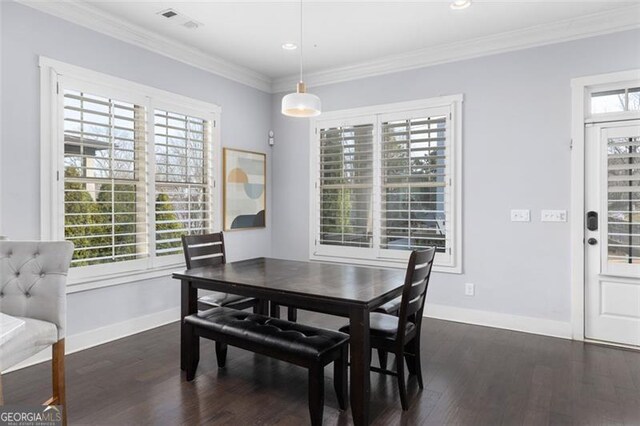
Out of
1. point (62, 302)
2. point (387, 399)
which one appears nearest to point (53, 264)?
point (62, 302)

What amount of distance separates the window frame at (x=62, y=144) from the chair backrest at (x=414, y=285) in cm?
269

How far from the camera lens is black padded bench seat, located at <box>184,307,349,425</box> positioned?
218 centimetres

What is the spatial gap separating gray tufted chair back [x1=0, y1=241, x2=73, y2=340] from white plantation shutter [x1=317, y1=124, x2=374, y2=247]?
3184mm

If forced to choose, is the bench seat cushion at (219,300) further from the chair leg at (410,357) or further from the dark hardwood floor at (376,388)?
the chair leg at (410,357)

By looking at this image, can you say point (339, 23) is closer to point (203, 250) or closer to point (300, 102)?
point (300, 102)

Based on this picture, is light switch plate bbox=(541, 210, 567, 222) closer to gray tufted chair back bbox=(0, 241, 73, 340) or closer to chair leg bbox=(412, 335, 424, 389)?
chair leg bbox=(412, 335, 424, 389)

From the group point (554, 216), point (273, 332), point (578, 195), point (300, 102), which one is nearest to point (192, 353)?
point (273, 332)

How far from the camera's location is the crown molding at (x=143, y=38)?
323 centimetres

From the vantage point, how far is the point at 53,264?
94.5 inches

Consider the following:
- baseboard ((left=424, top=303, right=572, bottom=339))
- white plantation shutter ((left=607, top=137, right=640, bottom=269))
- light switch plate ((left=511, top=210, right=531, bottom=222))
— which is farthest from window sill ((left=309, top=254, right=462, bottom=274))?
white plantation shutter ((left=607, top=137, right=640, bottom=269))

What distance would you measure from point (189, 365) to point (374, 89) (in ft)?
11.8

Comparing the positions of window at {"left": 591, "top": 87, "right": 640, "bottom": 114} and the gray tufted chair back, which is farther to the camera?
window at {"left": 591, "top": 87, "right": 640, "bottom": 114}

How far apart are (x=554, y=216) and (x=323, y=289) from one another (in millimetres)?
2634

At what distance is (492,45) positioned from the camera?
4.04m
